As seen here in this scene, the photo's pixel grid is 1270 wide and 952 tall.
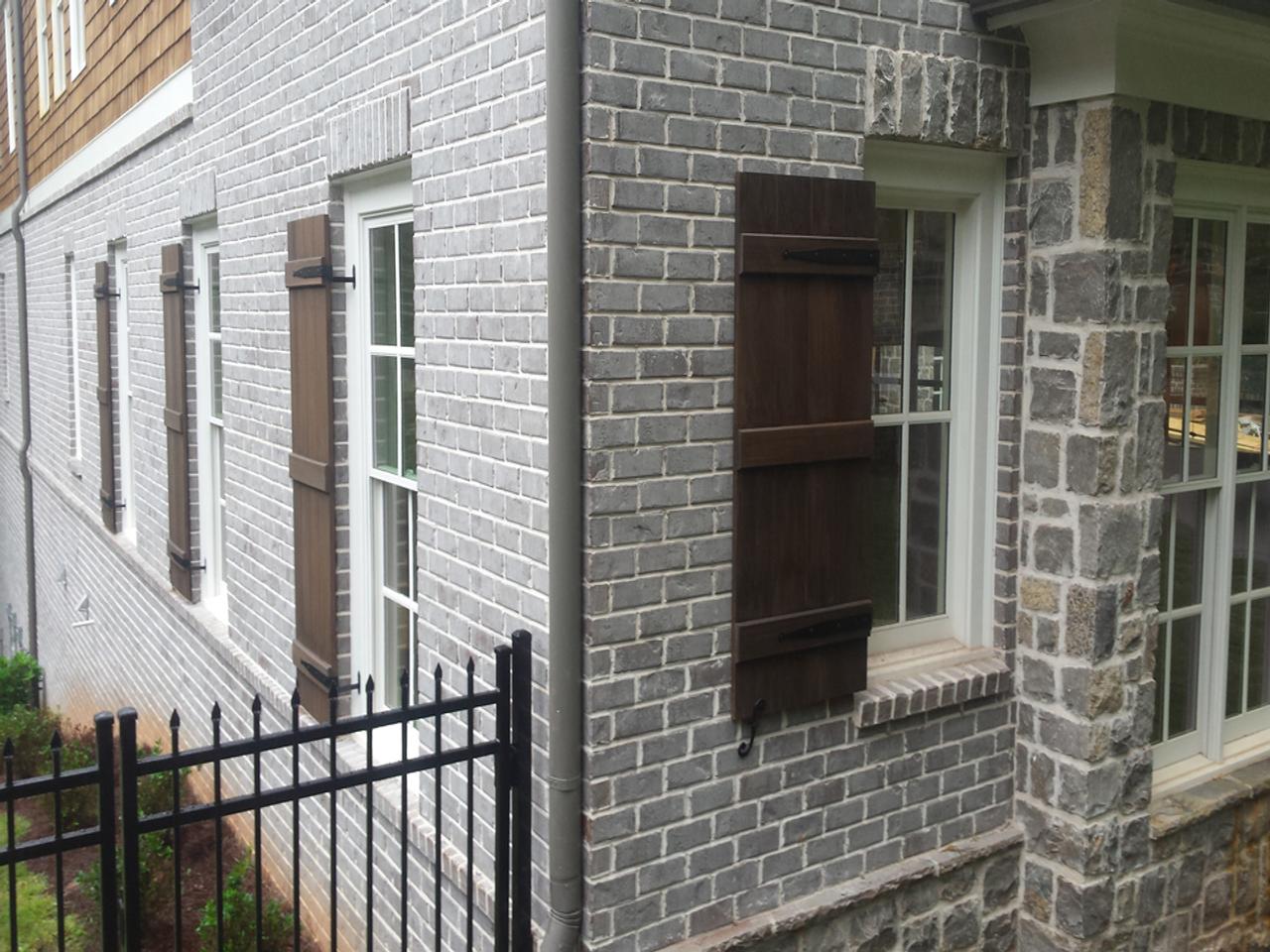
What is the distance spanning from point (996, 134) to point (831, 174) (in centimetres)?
73

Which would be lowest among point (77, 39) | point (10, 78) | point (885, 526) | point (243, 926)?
point (243, 926)

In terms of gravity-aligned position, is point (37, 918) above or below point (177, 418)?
below

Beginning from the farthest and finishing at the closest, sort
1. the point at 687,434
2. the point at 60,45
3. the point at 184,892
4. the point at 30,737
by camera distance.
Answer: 1. the point at 60,45
2. the point at 30,737
3. the point at 184,892
4. the point at 687,434

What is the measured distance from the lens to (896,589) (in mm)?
4191

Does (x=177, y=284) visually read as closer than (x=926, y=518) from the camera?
No

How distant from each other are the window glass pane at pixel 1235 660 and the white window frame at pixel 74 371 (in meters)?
9.68

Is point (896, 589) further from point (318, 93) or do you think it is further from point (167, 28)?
point (167, 28)

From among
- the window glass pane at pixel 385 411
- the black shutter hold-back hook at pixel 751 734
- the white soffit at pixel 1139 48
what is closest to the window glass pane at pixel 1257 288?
the white soffit at pixel 1139 48

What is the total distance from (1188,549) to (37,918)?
5942 mm

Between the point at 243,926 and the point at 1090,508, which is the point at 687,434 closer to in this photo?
the point at 1090,508

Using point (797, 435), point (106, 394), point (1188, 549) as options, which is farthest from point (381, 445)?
point (106, 394)

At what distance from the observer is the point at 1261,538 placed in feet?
16.4

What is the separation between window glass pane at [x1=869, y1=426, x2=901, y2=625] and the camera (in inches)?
160

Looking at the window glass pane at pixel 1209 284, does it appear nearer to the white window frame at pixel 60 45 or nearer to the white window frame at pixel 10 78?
the white window frame at pixel 60 45
